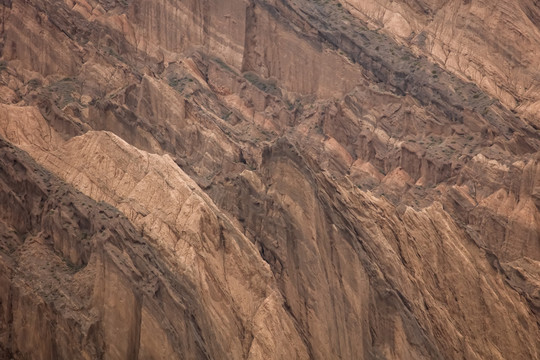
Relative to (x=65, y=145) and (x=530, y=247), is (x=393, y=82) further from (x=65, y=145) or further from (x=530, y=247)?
(x=65, y=145)

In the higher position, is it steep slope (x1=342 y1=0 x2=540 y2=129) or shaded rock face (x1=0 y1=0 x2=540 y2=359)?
steep slope (x1=342 y1=0 x2=540 y2=129)

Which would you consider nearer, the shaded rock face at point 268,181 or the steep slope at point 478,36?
the shaded rock face at point 268,181

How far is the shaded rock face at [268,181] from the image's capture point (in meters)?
55.3

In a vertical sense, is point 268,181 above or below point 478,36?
below

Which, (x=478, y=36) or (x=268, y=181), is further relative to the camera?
(x=478, y=36)

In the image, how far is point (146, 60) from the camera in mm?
78250

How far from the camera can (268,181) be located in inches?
2496

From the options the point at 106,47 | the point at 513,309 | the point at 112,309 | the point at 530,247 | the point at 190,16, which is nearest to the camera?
the point at 112,309

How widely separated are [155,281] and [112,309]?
2.48m

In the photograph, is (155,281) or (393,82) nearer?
(155,281)

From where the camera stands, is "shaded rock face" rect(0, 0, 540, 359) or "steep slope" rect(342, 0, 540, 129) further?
"steep slope" rect(342, 0, 540, 129)

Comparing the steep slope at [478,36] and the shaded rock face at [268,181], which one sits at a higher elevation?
the steep slope at [478,36]

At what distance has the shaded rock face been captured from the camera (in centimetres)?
5528

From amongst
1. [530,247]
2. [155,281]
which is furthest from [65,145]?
[530,247]
